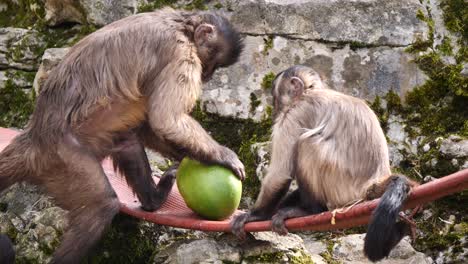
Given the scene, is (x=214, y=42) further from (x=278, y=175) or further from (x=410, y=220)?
(x=410, y=220)

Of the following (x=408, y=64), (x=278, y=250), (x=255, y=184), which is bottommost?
(x=255, y=184)

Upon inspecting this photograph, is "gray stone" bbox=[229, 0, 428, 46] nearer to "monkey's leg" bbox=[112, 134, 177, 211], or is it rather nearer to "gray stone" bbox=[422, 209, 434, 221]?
"gray stone" bbox=[422, 209, 434, 221]

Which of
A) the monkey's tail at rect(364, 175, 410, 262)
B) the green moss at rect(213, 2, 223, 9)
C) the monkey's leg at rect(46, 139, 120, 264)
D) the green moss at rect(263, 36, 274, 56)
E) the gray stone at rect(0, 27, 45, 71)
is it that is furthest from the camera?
the gray stone at rect(0, 27, 45, 71)

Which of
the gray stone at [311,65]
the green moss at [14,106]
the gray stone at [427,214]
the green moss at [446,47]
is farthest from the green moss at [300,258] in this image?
the green moss at [14,106]

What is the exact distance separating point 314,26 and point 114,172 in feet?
7.31

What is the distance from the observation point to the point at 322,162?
479cm

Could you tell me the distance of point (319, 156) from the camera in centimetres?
479

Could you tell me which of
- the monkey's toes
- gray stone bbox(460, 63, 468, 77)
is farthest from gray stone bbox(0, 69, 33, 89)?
gray stone bbox(460, 63, 468, 77)

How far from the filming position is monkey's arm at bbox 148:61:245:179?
16.3 ft

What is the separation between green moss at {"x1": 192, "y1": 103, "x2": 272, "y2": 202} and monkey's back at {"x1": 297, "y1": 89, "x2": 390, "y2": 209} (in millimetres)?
1707

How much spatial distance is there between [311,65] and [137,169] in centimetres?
195

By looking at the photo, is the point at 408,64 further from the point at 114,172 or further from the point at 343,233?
the point at 114,172

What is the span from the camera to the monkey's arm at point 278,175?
4891 millimetres

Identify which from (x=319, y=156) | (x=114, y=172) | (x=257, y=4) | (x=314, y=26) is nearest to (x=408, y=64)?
(x=314, y=26)
